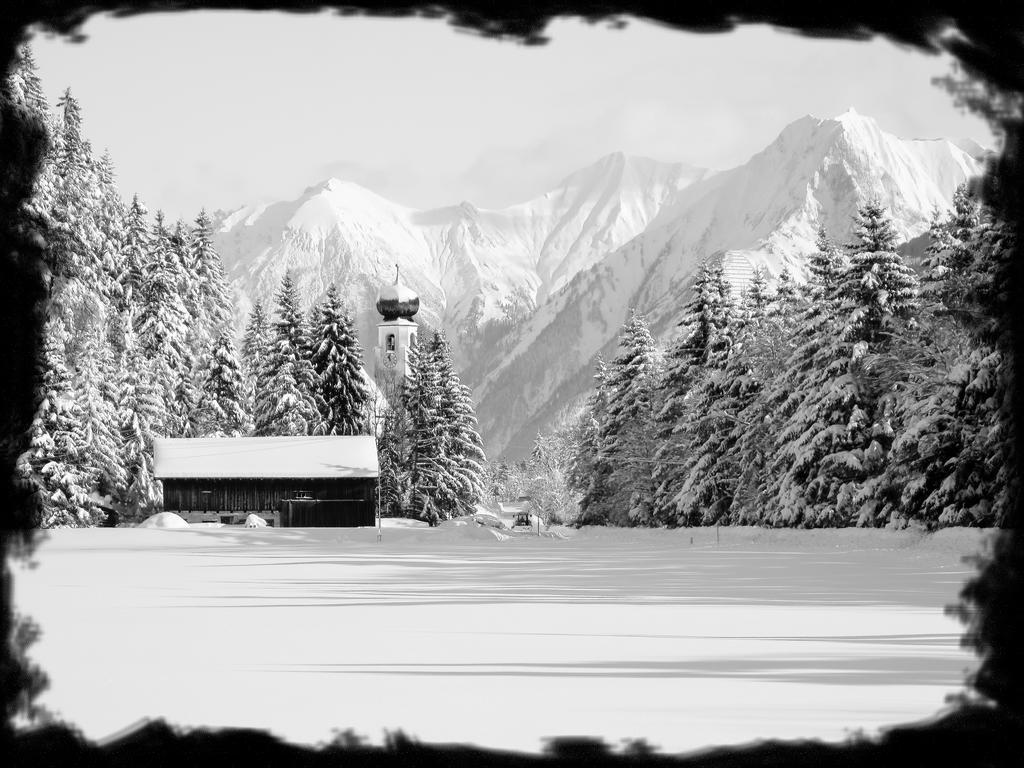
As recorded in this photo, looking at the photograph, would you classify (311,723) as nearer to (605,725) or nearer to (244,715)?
(244,715)

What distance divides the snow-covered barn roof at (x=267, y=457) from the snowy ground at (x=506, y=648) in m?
31.6

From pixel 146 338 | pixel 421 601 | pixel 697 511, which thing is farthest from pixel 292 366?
pixel 421 601

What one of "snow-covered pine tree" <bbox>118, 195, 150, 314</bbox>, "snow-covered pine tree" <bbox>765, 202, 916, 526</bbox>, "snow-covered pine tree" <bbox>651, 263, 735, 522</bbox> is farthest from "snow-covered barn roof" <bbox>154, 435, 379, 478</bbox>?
"snow-covered pine tree" <bbox>765, 202, 916, 526</bbox>

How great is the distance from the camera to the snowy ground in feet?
20.2

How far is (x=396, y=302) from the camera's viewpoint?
115 metres

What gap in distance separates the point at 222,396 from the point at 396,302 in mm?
45386

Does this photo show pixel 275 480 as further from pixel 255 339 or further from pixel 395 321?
pixel 395 321

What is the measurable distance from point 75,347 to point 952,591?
3213 centimetres

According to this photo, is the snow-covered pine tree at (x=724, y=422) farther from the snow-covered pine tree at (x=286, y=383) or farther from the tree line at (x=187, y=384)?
the snow-covered pine tree at (x=286, y=383)

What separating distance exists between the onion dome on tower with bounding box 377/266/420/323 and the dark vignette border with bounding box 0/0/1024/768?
364 ft

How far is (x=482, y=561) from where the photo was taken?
3206cm

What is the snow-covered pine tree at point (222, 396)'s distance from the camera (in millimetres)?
69562

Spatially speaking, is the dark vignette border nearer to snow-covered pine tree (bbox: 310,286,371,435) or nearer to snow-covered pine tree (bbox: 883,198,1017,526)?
snow-covered pine tree (bbox: 883,198,1017,526)

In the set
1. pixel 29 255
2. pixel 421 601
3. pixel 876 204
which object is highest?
pixel 876 204
